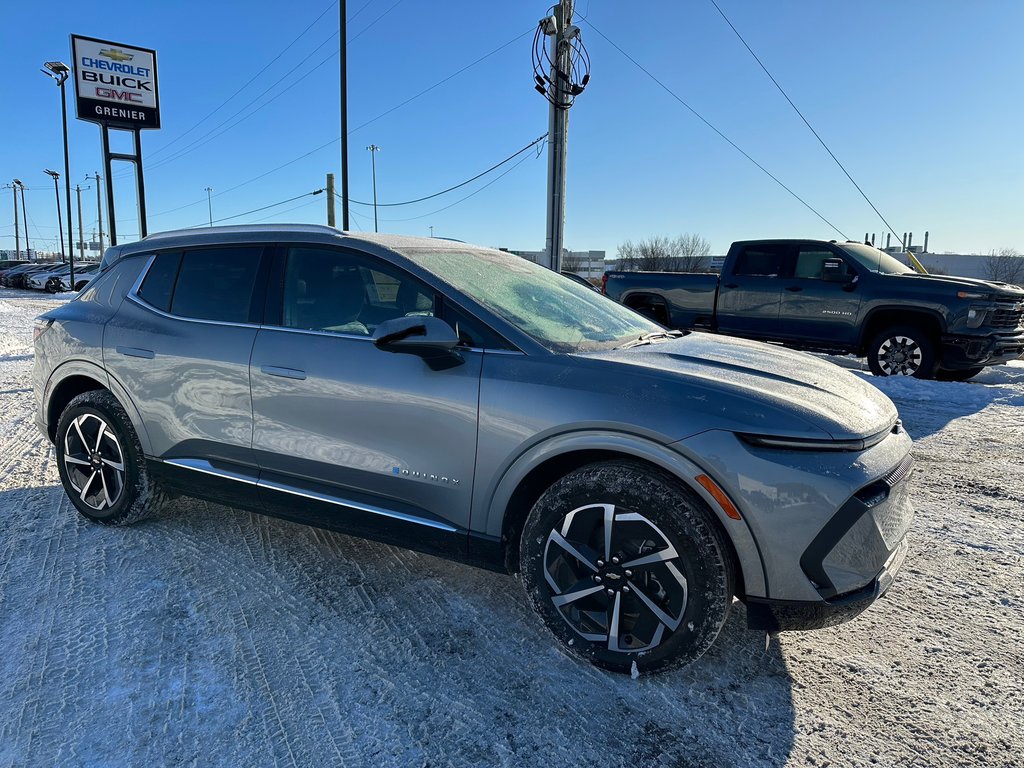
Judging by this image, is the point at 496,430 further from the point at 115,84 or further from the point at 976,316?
the point at 115,84

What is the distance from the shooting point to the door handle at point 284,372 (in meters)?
3.02

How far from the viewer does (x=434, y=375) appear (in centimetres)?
273

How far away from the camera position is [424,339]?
262 centimetres

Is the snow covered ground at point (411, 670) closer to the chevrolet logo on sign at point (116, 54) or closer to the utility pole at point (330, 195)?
the utility pole at point (330, 195)

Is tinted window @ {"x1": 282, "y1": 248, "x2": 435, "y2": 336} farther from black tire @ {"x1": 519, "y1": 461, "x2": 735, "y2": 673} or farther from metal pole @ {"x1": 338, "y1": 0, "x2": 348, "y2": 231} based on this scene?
metal pole @ {"x1": 338, "y1": 0, "x2": 348, "y2": 231}

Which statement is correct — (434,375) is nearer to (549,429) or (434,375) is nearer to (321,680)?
(549,429)

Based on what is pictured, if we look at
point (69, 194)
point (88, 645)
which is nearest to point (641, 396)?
point (88, 645)

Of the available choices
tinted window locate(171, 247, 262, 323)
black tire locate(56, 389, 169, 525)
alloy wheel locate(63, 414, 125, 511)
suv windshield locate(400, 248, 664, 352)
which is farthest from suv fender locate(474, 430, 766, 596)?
alloy wheel locate(63, 414, 125, 511)

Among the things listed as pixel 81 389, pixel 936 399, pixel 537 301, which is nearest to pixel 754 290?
pixel 936 399

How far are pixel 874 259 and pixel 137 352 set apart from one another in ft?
30.7

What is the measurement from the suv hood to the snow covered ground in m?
1.01

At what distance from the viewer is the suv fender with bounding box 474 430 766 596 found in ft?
7.41

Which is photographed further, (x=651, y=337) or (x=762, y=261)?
(x=762, y=261)

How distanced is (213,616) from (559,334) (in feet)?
6.49
